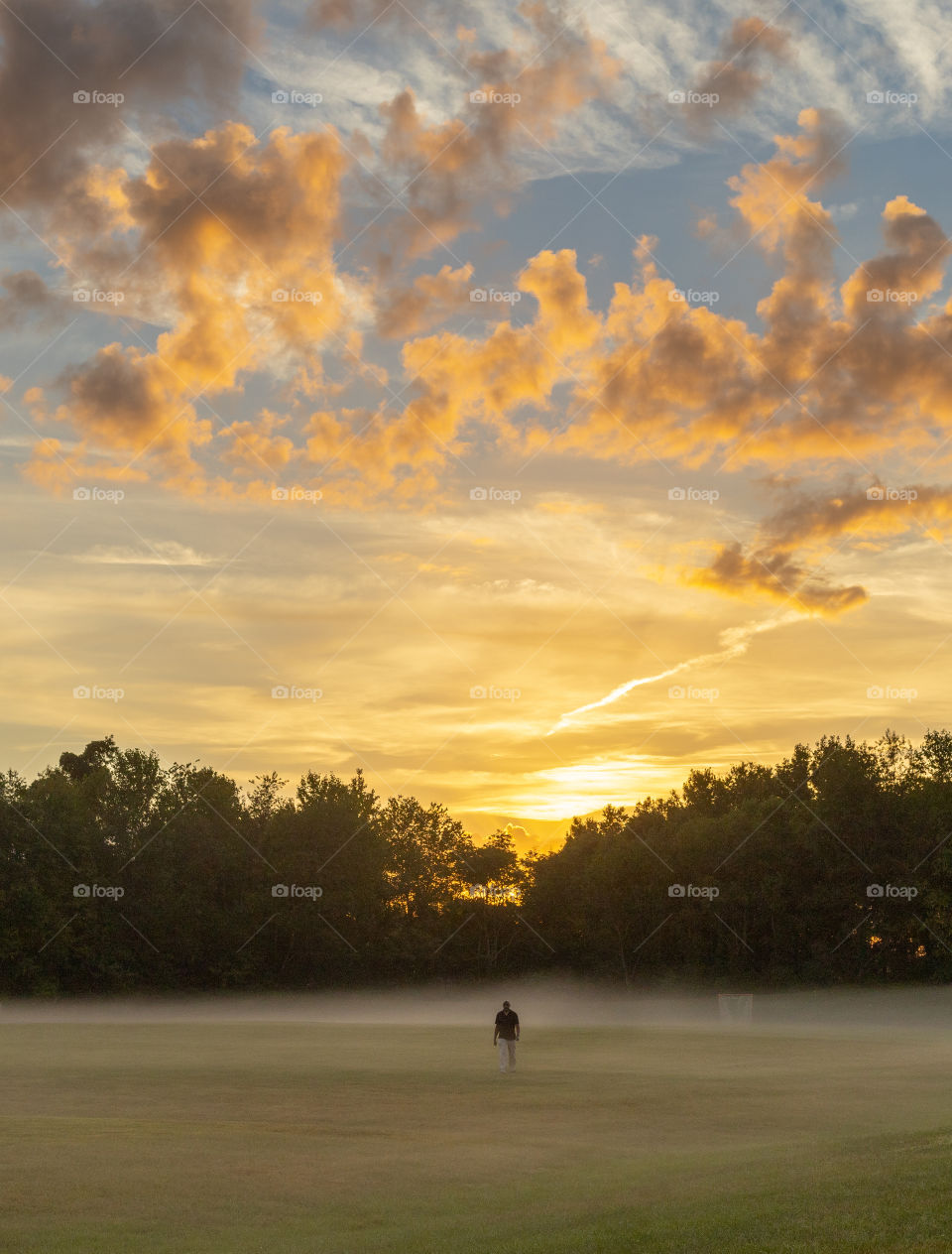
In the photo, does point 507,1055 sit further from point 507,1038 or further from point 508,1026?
point 508,1026

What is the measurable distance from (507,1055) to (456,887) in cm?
8449

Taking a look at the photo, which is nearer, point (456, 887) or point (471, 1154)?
point (471, 1154)

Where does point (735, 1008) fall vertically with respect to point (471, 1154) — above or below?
below

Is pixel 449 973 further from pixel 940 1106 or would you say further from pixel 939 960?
pixel 940 1106

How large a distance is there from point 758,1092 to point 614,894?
76068mm

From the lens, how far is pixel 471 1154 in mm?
21250

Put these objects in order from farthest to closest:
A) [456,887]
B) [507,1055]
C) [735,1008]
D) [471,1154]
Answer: [456,887], [735,1008], [507,1055], [471,1154]

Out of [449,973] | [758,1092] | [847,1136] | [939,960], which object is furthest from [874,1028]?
[449,973]

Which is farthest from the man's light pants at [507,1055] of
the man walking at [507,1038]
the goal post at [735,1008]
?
the goal post at [735,1008]

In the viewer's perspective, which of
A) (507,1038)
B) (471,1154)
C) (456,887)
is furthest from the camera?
(456,887)

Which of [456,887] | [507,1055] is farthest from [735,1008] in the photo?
[456,887]

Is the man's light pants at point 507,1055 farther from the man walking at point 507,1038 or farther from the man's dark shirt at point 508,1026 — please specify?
the man's dark shirt at point 508,1026

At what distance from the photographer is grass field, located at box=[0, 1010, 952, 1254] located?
596 inches

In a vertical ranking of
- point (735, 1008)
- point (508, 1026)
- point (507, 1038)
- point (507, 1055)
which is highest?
point (508, 1026)
